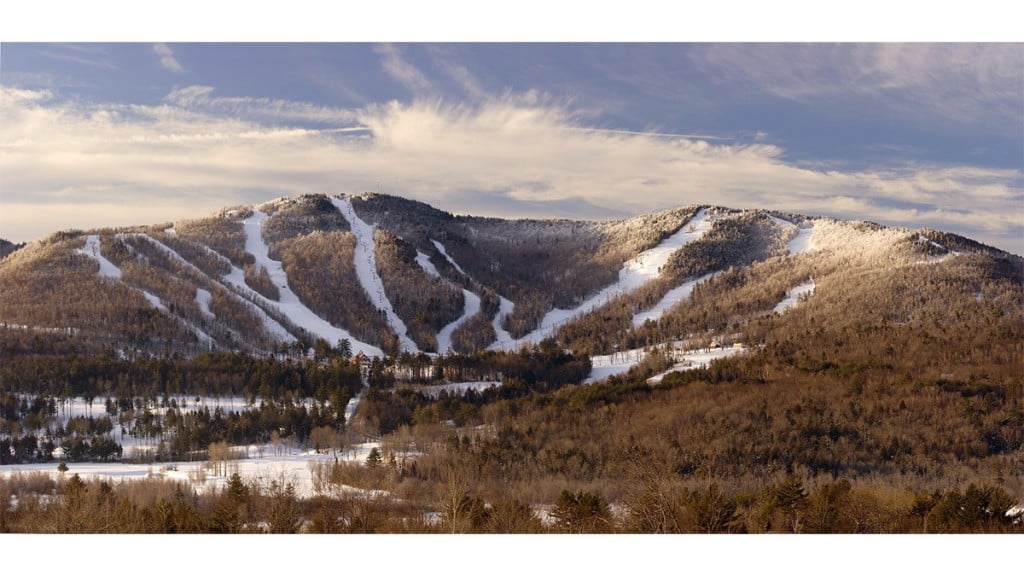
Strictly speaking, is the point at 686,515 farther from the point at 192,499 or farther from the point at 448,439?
the point at 448,439

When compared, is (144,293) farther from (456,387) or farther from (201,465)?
(201,465)

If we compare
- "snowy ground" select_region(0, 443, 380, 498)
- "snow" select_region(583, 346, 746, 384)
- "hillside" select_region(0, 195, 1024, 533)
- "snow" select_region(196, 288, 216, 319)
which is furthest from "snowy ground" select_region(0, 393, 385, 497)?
"snow" select_region(196, 288, 216, 319)

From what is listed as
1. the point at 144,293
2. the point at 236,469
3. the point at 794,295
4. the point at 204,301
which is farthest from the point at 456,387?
the point at 794,295

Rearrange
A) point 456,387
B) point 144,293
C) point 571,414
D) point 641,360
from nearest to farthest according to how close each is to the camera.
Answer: point 571,414, point 456,387, point 641,360, point 144,293

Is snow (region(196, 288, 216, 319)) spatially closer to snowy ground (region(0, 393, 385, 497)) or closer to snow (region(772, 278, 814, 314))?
snowy ground (region(0, 393, 385, 497))

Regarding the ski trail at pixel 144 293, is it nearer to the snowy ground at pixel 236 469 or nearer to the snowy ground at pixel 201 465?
the snowy ground at pixel 201 465

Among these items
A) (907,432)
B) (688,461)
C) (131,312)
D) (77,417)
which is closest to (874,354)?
(907,432)
